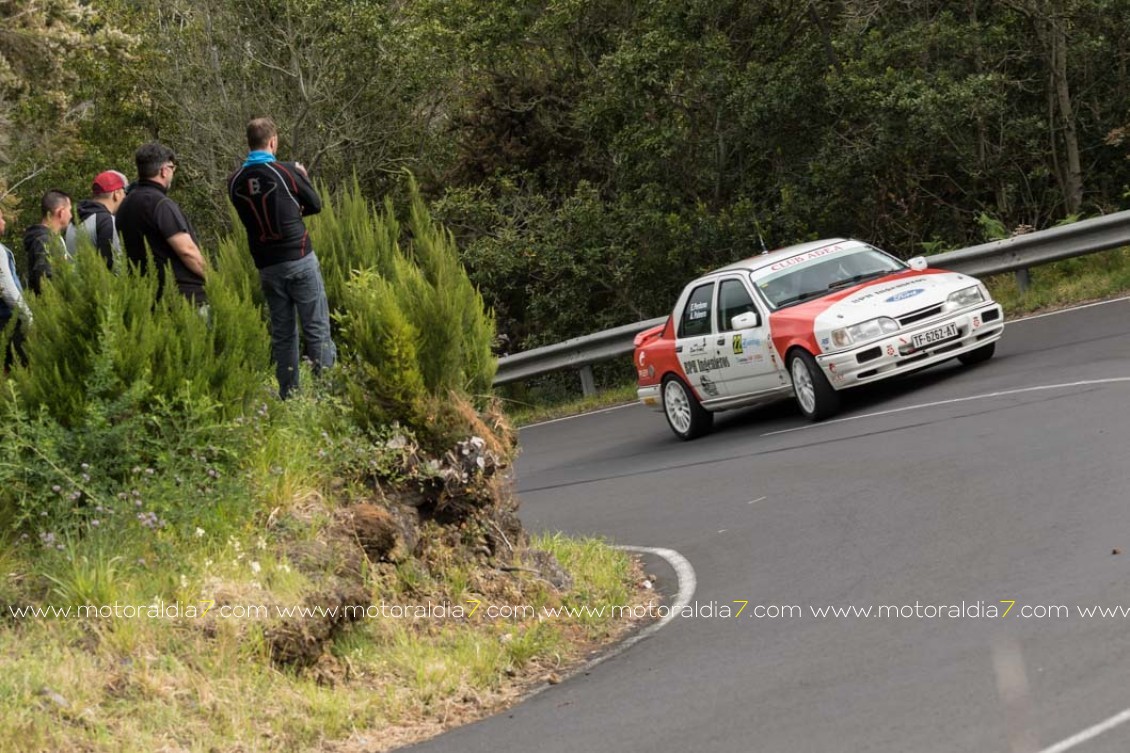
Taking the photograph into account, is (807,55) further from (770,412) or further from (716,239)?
(770,412)

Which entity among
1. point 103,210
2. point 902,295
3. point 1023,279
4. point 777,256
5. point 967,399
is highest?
point 103,210

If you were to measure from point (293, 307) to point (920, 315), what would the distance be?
21.9ft

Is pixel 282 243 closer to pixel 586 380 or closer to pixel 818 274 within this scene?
pixel 818 274

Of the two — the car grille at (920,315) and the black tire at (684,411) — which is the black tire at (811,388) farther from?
the black tire at (684,411)

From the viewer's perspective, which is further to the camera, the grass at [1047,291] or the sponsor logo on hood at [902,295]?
the grass at [1047,291]

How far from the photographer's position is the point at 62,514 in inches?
320

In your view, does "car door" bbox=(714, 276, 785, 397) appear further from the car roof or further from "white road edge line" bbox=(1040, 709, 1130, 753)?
"white road edge line" bbox=(1040, 709, 1130, 753)

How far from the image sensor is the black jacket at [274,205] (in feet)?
34.6

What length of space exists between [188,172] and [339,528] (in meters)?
28.2

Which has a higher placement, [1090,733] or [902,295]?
[902,295]

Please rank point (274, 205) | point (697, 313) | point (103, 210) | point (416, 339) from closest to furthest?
point (416, 339) → point (274, 205) → point (103, 210) → point (697, 313)

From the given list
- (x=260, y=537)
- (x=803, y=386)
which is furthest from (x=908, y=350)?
(x=260, y=537)

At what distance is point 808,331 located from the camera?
1498cm

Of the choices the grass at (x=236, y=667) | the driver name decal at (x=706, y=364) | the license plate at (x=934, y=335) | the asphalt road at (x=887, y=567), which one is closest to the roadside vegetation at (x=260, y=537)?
the grass at (x=236, y=667)
